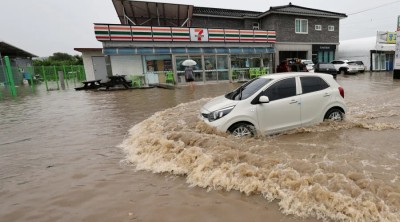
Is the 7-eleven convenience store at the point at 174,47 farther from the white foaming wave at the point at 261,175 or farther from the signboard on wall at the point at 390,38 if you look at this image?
the signboard on wall at the point at 390,38

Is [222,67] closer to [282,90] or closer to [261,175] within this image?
[282,90]

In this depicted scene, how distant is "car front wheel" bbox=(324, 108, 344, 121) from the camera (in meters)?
6.09

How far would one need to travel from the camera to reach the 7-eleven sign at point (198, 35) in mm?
20109

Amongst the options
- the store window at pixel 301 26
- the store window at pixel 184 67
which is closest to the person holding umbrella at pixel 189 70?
the store window at pixel 184 67

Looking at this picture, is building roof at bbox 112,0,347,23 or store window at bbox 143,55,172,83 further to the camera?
building roof at bbox 112,0,347,23

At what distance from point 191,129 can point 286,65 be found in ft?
57.7

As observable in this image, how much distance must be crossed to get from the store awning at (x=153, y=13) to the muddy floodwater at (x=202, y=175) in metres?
16.1

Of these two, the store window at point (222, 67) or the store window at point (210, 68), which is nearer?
the store window at point (210, 68)

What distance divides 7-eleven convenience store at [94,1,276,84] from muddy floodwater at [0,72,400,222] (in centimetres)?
1282

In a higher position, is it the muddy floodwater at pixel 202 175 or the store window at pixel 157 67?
the store window at pixel 157 67

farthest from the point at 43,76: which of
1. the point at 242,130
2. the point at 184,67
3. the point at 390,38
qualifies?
the point at 390,38

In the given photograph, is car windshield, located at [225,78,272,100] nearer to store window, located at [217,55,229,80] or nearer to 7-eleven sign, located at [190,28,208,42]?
7-eleven sign, located at [190,28,208,42]

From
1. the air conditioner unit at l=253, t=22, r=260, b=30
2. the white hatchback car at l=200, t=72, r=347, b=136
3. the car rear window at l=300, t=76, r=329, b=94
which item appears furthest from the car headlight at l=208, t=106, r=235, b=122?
the air conditioner unit at l=253, t=22, r=260, b=30

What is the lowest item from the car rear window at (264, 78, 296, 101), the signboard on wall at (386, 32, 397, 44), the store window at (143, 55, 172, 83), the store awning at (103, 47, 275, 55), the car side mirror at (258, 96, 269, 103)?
the car side mirror at (258, 96, 269, 103)
